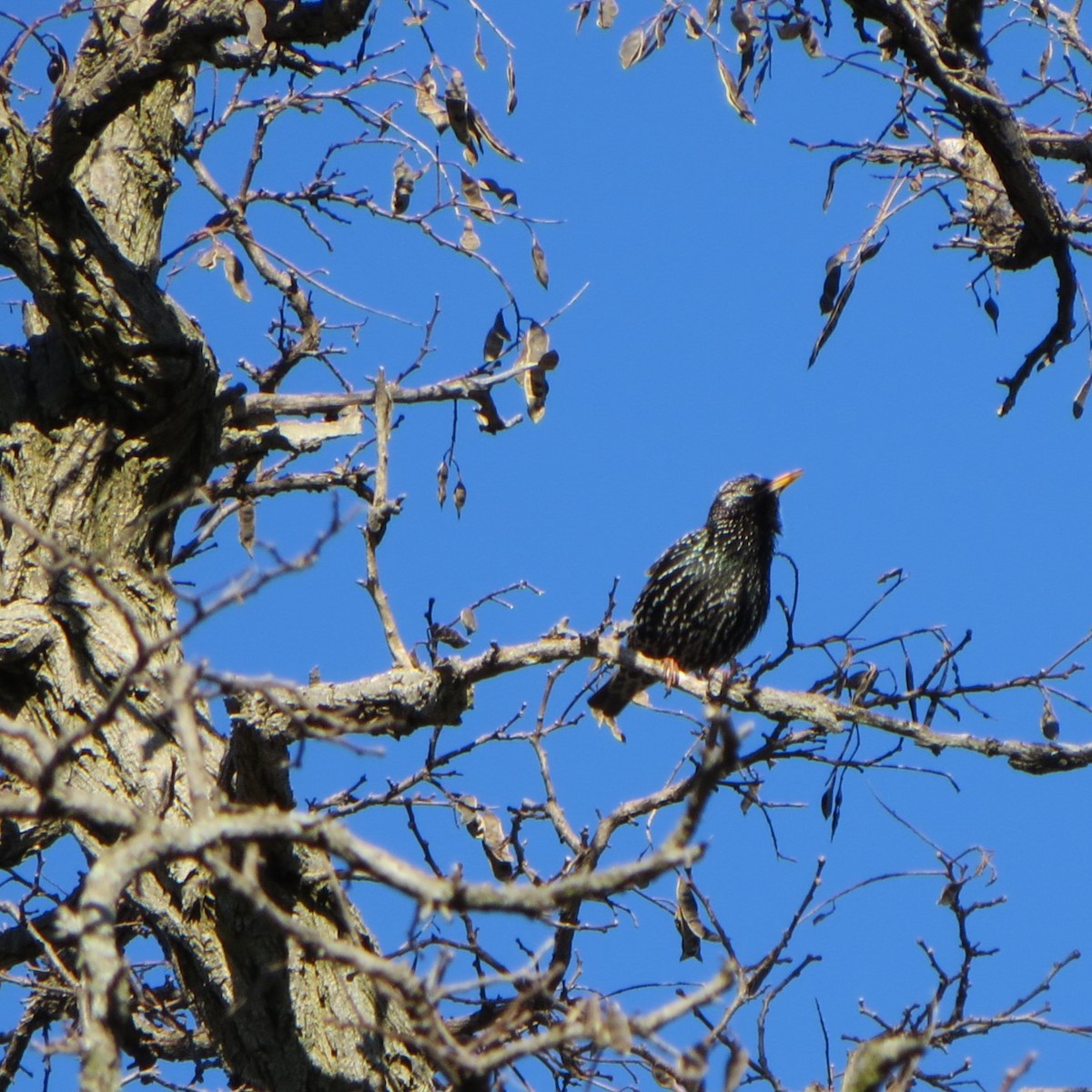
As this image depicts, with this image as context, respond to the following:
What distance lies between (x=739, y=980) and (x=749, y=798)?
0.67m

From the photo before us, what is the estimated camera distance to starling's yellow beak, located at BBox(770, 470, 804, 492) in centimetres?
773

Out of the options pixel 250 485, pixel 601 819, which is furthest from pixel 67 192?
pixel 601 819

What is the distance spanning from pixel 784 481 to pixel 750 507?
232 mm

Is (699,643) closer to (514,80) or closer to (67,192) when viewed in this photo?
(514,80)

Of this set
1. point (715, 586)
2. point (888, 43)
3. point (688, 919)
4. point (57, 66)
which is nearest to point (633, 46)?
point (888, 43)

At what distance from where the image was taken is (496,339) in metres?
5.36

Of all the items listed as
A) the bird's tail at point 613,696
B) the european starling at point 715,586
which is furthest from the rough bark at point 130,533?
the european starling at point 715,586

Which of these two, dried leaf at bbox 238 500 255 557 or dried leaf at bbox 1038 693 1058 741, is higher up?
dried leaf at bbox 238 500 255 557

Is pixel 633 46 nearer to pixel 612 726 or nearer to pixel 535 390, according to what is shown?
pixel 535 390

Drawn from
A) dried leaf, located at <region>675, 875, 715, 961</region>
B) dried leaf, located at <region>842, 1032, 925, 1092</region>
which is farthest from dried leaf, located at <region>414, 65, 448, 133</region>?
dried leaf, located at <region>842, 1032, 925, 1092</region>

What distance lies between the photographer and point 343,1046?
4129 millimetres

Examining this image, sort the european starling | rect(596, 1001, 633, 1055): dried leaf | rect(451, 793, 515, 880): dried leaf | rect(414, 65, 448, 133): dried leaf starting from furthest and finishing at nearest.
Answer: the european starling < rect(414, 65, 448, 133): dried leaf < rect(451, 793, 515, 880): dried leaf < rect(596, 1001, 633, 1055): dried leaf

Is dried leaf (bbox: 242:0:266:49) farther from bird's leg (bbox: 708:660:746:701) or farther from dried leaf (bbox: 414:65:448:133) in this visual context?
bird's leg (bbox: 708:660:746:701)

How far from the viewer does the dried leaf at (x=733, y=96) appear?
4555 millimetres
